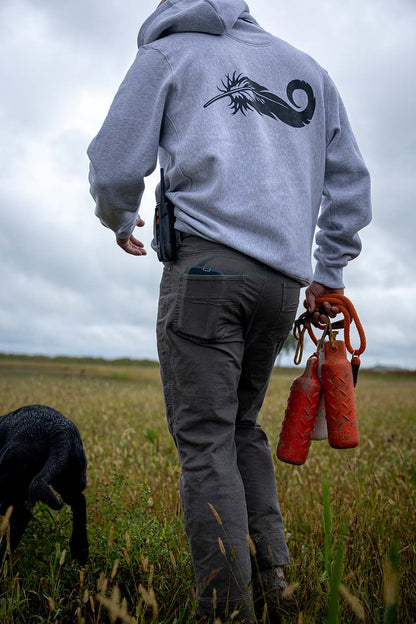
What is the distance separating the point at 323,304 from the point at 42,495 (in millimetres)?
1640

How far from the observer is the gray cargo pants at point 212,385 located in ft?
6.50

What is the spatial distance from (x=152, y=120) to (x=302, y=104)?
2.47 feet

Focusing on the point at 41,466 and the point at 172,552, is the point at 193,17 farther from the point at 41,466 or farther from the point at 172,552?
the point at 172,552

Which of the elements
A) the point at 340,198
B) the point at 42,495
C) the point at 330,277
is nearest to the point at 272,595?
the point at 42,495

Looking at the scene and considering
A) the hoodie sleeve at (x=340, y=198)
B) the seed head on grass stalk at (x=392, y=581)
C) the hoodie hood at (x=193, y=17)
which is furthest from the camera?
the hoodie sleeve at (x=340, y=198)

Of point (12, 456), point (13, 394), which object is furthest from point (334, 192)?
point (13, 394)

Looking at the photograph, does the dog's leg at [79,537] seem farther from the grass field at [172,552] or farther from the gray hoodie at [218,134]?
the gray hoodie at [218,134]

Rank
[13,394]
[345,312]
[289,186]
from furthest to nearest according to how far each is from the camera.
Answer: [13,394] < [345,312] < [289,186]

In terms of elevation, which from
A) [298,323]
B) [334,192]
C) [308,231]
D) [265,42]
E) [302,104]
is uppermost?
[265,42]

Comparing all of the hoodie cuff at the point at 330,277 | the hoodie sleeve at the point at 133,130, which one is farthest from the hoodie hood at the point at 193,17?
the hoodie cuff at the point at 330,277

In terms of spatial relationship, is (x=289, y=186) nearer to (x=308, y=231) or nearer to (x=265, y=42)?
(x=308, y=231)

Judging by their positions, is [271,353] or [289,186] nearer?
[289,186]

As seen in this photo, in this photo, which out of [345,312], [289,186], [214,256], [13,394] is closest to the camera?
[214,256]

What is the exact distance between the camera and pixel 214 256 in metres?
2.06
